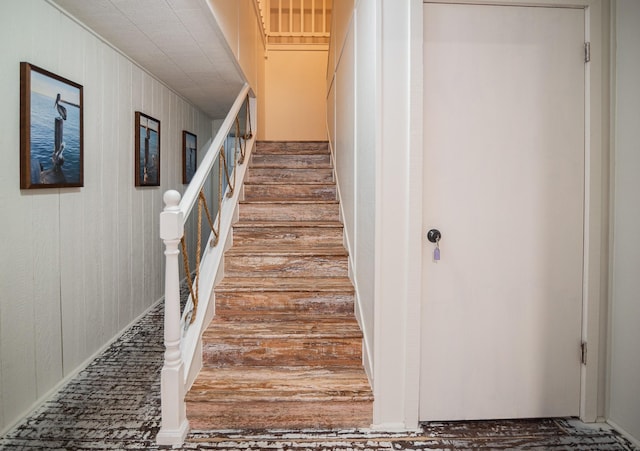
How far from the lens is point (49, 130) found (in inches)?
78.6

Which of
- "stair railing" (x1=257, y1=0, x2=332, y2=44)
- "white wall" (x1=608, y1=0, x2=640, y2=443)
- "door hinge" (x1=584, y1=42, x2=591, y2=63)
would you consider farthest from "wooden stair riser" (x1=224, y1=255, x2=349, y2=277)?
"stair railing" (x1=257, y1=0, x2=332, y2=44)

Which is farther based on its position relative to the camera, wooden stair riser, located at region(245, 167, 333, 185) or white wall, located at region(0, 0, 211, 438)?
wooden stair riser, located at region(245, 167, 333, 185)

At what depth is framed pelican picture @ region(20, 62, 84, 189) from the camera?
1.83 meters

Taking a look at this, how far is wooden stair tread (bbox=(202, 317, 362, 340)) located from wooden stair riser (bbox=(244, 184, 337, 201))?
4.76 ft

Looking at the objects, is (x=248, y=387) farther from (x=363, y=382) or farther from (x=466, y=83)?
(x=466, y=83)

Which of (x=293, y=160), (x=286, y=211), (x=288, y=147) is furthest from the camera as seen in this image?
(x=288, y=147)

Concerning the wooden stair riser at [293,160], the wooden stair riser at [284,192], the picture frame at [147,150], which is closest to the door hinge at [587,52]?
the wooden stair riser at [284,192]

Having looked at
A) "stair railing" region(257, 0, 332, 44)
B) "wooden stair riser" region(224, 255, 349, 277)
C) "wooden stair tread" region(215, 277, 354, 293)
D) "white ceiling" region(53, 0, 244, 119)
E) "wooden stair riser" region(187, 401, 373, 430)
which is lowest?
"wooden stair riser" region(187, 401, 373, 430)

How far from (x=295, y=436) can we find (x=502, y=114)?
1763 millimetres

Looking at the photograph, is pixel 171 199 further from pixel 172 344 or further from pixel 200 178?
pixel 172 344

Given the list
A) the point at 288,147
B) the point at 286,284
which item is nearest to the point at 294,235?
the point at 286,284

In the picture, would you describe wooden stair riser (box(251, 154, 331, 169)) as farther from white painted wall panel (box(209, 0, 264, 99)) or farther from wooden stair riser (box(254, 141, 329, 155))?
white painted wall panel (box(209, 0, 264, 99))

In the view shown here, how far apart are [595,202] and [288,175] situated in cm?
252

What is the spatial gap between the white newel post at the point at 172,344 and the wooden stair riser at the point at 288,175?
1.99 meters
